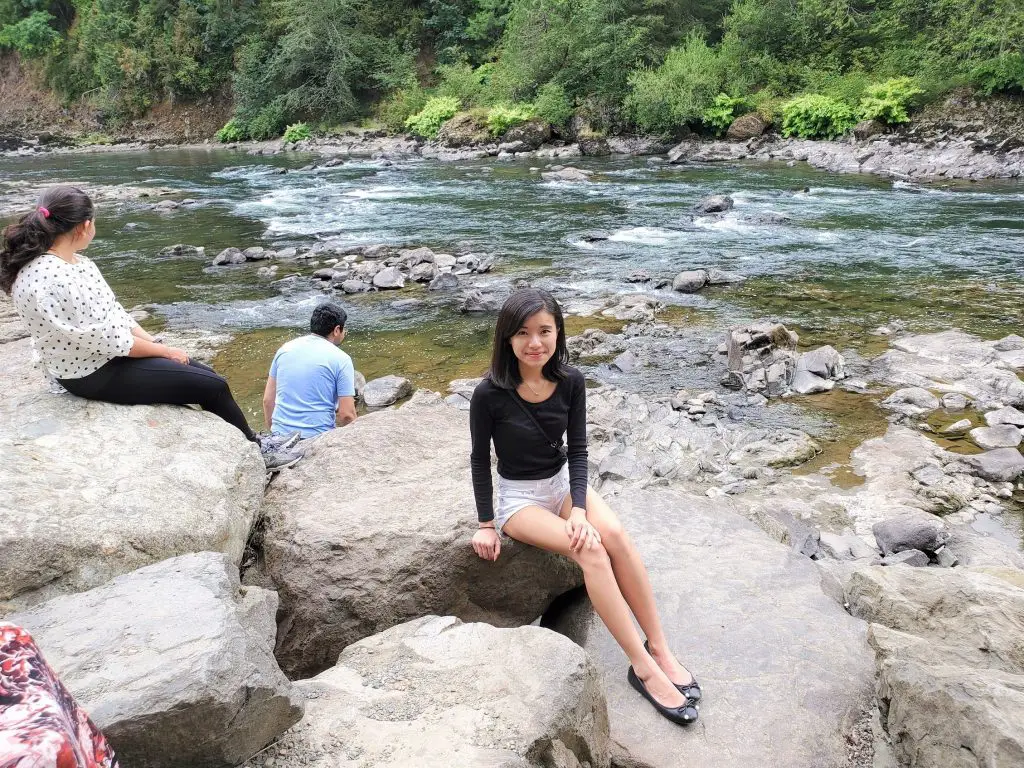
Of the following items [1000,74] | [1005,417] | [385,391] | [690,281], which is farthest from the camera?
[1000,74]

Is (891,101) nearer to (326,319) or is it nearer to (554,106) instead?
(554,106)

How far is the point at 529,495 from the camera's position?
10.7ft

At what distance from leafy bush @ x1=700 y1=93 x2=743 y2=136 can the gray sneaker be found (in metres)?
27.0

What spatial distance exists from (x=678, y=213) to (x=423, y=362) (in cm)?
964

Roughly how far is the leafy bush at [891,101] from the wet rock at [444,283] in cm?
1939

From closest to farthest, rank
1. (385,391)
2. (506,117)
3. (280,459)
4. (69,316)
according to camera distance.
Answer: (69,316) → (280,459) → (385,391) → (506,117)

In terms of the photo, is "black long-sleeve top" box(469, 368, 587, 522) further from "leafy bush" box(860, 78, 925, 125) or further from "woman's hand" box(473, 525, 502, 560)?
"leafy bush" box(860, 78, 925, 125)

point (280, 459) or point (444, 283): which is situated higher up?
point (280, 459)

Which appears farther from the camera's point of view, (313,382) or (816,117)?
(816,117)

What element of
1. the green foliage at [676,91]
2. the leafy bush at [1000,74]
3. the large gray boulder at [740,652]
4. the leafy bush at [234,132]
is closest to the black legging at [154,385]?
the large gray boulder at [740,652]

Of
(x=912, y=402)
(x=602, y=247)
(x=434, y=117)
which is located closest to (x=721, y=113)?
(x=434, y=117)

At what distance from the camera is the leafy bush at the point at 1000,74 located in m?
21.3

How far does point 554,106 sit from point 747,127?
8504mm

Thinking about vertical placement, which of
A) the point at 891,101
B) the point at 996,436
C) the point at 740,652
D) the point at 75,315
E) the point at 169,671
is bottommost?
the point at 996,436
